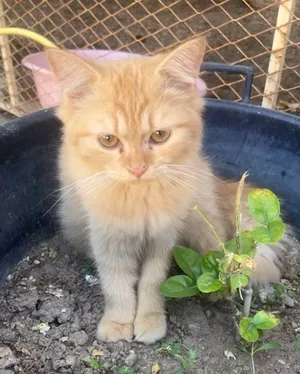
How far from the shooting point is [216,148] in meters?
2.04

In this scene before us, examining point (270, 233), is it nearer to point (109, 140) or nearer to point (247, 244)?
point (247, 244)

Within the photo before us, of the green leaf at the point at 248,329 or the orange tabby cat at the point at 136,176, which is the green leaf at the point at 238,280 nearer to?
the green leaf at the point at 248,329

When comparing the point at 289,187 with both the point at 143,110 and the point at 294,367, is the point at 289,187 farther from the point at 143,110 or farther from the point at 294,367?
the point at 143,110

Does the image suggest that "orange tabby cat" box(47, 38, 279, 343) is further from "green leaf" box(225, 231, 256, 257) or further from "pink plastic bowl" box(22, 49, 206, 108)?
"pink plastic bowl" box(22, 49, 206, 108)

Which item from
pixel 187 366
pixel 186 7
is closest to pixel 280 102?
pixel 186 7

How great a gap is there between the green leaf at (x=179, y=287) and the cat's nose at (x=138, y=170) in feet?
1.15

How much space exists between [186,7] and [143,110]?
316cm

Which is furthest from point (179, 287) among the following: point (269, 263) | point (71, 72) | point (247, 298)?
point (71, 72)

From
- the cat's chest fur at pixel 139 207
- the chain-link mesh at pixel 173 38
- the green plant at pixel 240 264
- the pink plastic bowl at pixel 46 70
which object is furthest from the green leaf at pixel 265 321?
the pink plastic bowl at pixel 46 70

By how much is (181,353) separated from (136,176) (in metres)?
0.56

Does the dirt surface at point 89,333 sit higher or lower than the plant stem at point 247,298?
lower

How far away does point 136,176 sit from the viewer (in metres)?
1.31

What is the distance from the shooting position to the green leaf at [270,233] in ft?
3.99

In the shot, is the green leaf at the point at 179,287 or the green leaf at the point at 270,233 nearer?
the green leaf at the point at 270,233
